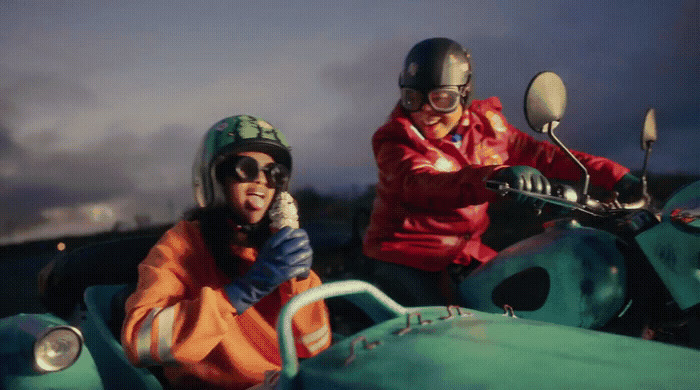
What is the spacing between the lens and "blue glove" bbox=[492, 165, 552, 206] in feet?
7.04

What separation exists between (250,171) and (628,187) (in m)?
1.86

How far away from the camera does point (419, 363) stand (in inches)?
48.6

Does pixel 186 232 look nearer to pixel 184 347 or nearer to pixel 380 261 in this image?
pixel 184 347

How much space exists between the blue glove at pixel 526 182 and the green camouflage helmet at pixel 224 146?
3.11ft

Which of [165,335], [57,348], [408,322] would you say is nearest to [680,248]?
[408,322]

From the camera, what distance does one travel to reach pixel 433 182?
291 centimetres

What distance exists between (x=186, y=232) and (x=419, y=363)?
4.36 ft

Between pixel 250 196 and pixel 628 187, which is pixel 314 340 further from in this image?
pixel 628 187

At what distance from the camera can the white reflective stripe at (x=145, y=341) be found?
179 centimetres

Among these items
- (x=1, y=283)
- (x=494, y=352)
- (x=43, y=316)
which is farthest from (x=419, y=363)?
(x=1, y=283)

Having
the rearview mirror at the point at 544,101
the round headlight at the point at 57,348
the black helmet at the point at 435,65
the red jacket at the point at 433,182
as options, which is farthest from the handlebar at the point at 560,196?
the round headlight at the point at 57,348

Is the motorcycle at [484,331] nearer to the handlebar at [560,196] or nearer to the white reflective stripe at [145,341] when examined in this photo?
the handlebar at [560,196]

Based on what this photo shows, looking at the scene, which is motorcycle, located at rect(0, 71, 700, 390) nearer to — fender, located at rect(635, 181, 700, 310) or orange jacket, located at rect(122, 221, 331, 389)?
fender, located at rect(635, 181, 700, 310)

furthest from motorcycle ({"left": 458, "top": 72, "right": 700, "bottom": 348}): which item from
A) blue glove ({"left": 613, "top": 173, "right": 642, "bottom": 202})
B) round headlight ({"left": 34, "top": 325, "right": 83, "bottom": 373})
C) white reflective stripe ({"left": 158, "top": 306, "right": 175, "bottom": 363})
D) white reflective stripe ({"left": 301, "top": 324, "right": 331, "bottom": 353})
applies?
round headlight ({"left": 34, "top": 325, "right": 83, "bottom": 373})
